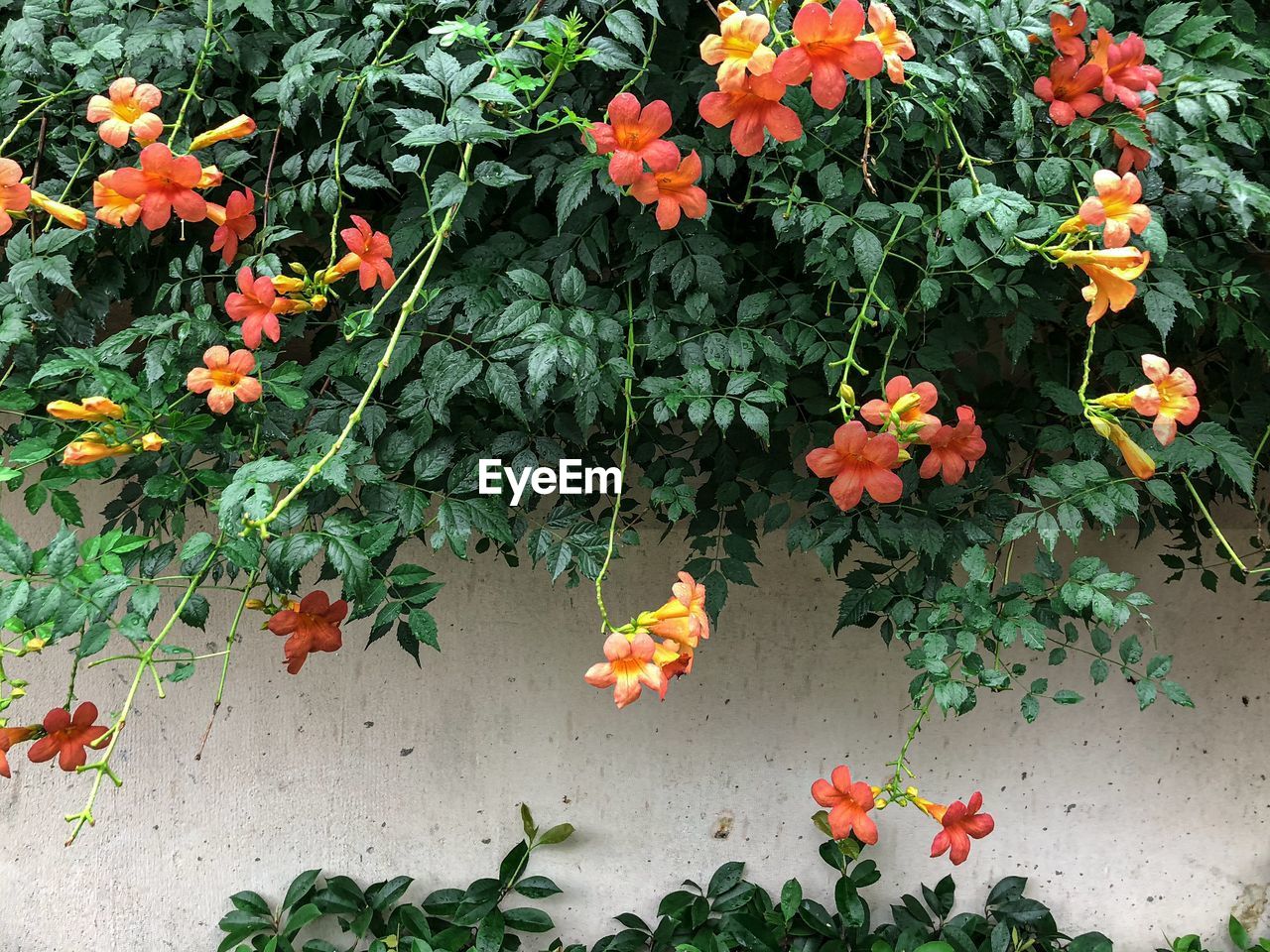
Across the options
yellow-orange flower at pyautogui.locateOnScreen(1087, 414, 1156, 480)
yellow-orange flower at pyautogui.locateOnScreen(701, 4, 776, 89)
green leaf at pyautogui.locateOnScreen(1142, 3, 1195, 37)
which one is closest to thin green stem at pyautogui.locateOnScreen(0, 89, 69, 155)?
yellow-orange flower at pyautogui.locateOnScreen(701, 4, 776, 89)

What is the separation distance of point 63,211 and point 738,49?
98 centimetres

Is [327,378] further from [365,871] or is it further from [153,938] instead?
[153,938]

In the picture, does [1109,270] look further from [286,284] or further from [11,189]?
[11,189]

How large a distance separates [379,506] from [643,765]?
1055 mm

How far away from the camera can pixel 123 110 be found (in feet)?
4.40

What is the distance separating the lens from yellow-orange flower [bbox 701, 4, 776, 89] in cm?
112

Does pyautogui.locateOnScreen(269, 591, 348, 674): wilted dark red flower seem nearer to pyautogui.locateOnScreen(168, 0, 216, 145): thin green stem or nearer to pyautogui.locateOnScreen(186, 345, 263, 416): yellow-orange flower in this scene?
pyautogui.locateOnScreen(186, 345, 263, 416): yellow-orange flower

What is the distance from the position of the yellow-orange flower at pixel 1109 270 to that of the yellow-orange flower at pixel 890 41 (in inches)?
12.4

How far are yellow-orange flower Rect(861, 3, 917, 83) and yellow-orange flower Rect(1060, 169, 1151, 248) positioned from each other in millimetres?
294

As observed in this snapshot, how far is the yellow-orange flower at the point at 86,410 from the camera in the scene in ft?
4.30

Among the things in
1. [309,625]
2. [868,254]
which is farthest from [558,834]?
[868,254]

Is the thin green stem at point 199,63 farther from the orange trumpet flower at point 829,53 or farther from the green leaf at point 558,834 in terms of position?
the green leaf at point 558,834

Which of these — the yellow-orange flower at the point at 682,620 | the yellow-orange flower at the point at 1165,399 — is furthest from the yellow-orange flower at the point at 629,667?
the yellow-orange flower at the point at 1165,399

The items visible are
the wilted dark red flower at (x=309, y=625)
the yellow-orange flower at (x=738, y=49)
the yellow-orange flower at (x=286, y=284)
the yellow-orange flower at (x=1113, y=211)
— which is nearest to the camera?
the yellow-orange flower at (x=738, y=49)
